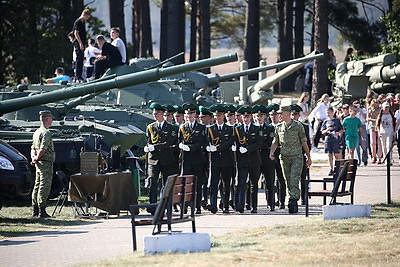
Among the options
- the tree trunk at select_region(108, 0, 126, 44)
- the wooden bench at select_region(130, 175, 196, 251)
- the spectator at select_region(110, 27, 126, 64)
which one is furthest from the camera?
the tree trunk at select_region(108, 0, 126, 44)

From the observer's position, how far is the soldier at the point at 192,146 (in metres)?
18.3

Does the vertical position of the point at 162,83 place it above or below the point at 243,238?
above

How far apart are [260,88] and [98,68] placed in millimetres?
10670

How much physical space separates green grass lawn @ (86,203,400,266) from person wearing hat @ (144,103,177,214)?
3.17 meters

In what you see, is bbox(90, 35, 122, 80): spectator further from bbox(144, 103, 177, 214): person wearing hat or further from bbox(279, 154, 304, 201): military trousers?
bbox(279, 154, 304, 201): military trousers

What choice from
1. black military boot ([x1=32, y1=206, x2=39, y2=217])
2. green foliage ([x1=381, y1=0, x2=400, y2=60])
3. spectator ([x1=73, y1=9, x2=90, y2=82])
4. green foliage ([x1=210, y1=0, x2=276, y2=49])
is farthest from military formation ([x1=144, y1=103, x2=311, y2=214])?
green foliage ([x1=210, y1=0, x2=276, y2=49])

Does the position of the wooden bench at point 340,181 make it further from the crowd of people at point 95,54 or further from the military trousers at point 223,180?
the crowd of people at point 95,54

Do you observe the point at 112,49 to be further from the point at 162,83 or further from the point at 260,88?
the point at 260,88

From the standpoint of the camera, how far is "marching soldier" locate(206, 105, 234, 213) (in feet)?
60.1

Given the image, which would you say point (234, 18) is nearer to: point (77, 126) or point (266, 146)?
point (77, 126)

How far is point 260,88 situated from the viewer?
35.5m

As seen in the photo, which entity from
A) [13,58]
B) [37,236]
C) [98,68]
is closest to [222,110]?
[37,236]

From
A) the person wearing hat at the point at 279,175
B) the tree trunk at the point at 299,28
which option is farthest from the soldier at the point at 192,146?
the tree trunk at the point at 299,28

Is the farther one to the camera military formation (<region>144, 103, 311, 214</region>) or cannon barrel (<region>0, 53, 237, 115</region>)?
cannon barrel (<region>0, 53, 237, 115</region>)
